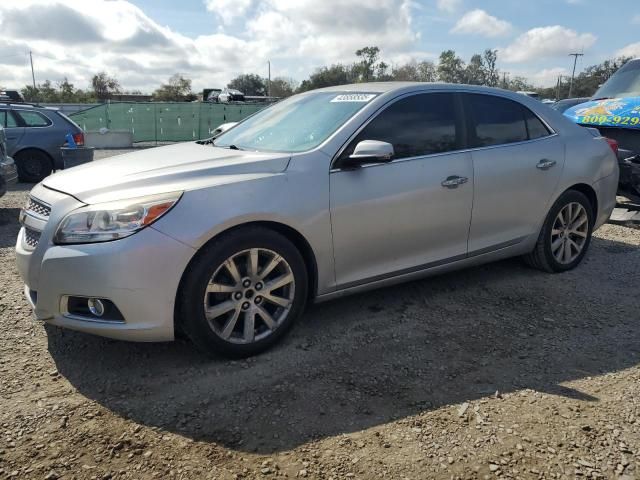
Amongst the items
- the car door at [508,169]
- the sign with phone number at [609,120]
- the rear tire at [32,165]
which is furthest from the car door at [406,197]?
the rear tire at [32,165]

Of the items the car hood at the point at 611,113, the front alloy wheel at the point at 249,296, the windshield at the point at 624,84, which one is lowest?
the front alloy wheel at the point at 249,296

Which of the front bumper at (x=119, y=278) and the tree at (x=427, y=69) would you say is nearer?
the front bumper at (x=119, y=278)

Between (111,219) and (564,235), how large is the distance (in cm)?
388

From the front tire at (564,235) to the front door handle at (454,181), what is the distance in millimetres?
1180

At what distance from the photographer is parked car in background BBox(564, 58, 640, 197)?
6699 mm

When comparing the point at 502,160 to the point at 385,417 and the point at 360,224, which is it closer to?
the point at 360,224

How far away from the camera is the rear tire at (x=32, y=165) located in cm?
1017

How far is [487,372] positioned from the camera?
3068mm

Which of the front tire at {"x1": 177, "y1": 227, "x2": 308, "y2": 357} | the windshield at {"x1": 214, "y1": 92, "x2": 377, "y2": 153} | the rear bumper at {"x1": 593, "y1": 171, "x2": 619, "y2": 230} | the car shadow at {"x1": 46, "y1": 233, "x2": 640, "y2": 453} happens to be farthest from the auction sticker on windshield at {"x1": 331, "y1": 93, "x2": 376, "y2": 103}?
the rear bumper at {"x1": 593, "y1": 171, "x2": 619, "y2": 230}

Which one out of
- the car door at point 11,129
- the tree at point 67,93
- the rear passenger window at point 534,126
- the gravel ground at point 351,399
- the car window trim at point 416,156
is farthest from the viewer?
the tree at point 67,93

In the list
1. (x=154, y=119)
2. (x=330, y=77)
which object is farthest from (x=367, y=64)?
(x=154, y=119)

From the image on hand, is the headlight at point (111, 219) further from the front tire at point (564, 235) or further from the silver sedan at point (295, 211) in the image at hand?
the front tire at point (564, 235)

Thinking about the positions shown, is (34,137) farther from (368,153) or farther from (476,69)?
(476,69)

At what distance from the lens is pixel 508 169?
162 inches
